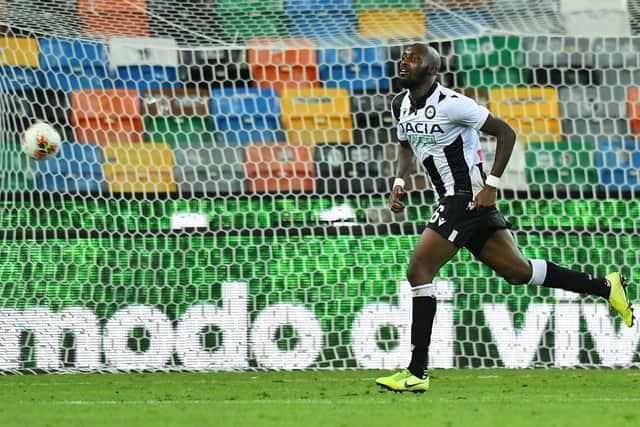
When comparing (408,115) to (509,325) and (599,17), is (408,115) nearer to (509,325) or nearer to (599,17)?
(509,325)

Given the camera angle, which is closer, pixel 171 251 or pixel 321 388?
pixel 321 388

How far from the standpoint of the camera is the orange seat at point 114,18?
9.41 m

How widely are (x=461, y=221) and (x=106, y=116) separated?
13.3ft

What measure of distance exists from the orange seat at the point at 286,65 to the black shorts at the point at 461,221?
336 centimetres

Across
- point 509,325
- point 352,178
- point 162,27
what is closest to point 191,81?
point 162,27

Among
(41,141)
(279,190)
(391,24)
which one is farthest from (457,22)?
(41,141)

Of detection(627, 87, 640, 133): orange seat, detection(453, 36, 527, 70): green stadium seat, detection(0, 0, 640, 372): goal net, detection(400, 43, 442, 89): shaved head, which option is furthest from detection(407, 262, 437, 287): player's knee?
detection(627, 87, 640, 133): orange seat

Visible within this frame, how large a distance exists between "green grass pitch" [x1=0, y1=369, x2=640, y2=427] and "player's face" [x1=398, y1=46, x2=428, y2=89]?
158 cm

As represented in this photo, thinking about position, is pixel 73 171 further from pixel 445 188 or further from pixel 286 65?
pixel 445 188

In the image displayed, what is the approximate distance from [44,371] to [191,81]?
2526 millimetres

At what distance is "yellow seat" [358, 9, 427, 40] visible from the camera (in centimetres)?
978

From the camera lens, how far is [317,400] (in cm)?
618

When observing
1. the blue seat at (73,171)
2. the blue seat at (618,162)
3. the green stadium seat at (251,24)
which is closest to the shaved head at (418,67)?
the blue seat at (618,162)

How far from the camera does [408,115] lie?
6.18m
